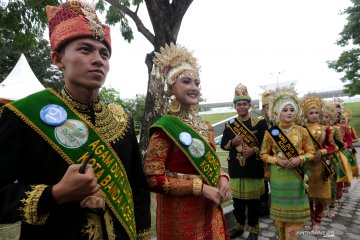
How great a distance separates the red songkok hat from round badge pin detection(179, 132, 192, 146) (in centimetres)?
99

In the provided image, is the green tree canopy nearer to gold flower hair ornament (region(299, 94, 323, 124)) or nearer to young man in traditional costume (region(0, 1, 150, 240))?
gold flower hair ornament (region(299, 94, 323, 124))

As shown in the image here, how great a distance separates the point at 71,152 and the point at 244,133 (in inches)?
135

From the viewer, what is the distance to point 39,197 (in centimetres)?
119

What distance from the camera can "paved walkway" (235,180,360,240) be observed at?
14.3 ft

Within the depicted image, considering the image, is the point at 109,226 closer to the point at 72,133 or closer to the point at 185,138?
the point at 72,133

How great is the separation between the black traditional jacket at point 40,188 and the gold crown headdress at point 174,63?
40.0 inches

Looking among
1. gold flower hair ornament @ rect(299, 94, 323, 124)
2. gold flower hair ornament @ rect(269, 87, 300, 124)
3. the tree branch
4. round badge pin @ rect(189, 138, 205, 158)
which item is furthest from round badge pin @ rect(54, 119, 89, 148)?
the tree branch

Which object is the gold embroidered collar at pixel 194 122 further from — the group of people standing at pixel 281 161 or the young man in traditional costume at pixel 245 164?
the young man in traditional costume at pixel 245 164

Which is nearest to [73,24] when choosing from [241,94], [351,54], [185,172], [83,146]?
[83,146]

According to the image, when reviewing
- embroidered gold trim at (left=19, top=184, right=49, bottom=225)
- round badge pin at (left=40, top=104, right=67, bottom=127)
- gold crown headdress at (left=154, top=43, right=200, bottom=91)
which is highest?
gold crown headdress at (left=154, top=43, right=200, bottom=91)

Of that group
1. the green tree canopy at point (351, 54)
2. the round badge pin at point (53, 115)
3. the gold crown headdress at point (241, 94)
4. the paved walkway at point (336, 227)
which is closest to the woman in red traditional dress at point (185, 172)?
the round badge pin at point (53, 115)

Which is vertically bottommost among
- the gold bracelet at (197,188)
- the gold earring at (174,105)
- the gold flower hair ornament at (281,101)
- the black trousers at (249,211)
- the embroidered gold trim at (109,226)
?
the black trousers at (249,211)

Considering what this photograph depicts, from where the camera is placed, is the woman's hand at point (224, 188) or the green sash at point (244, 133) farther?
the green sash at point (244, 133)

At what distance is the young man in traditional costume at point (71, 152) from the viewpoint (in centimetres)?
120
